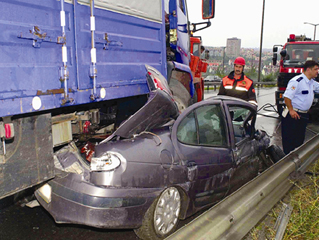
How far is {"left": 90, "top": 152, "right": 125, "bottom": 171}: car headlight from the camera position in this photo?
117 inches

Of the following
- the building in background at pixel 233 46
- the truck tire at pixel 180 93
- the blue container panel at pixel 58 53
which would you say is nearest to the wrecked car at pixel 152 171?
the blue container panel at pixel 58 53

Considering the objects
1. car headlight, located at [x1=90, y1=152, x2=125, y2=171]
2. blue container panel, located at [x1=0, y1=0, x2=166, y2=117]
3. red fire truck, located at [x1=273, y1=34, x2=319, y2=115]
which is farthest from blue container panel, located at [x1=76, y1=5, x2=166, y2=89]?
red fire truck, located at [x1=273, y1=34, x2=319, y2=115]

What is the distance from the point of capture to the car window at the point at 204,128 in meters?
3.62

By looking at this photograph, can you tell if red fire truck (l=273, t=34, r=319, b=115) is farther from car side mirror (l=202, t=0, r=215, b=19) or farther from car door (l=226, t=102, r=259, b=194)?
car door (l=226, t=102, r=259, b=194)

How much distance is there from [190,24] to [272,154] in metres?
3.45

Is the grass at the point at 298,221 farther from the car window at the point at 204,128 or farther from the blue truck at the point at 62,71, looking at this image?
the blue truck at the point at 62,71

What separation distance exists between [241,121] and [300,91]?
1.63 meters

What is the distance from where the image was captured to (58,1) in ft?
9.84

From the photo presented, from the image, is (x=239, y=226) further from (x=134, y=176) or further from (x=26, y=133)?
(x=26, y=133)

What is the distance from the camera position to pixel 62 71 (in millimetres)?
3039

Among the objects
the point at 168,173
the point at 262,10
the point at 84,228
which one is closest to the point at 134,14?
the point at 168,173

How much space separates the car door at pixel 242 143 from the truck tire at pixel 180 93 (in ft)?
3.67

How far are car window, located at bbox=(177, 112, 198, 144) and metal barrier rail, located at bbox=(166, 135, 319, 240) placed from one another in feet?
2.72

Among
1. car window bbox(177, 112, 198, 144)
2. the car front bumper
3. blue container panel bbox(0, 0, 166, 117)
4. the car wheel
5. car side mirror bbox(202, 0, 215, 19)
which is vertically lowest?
the car wheel
